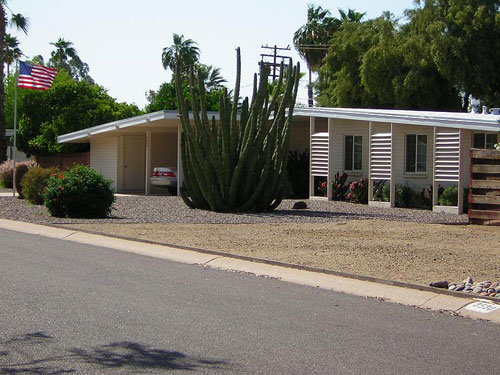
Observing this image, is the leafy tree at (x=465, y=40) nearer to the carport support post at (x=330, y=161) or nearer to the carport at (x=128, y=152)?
the carport support post at (x=330, y=161)

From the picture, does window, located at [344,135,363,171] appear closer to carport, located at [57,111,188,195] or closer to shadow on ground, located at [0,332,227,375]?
carport, located at [57,111,188,195]

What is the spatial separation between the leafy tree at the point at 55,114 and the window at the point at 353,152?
19.5 meters

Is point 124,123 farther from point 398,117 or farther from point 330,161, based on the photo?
point 398,117

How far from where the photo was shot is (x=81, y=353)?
6965mm

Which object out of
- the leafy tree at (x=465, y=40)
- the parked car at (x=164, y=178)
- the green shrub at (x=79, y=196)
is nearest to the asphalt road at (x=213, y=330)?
the green shrub at (x=79, y=196)

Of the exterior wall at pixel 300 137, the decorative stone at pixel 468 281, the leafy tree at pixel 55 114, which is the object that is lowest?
the decorative stone at pixel 468 281

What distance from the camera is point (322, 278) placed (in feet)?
38.0

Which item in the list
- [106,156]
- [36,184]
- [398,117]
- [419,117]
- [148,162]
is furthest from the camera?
[106,156]

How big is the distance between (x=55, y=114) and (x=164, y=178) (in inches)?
595

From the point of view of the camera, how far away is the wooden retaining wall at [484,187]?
19.1 m

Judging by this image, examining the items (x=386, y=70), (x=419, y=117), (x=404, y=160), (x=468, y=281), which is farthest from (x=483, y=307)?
(x=386, y=70)

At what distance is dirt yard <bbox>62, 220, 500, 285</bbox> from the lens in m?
12.1

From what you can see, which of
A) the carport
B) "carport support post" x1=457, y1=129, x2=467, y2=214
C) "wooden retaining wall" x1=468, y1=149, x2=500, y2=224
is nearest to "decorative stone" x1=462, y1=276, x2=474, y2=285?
"wooden retaining wall" x1=468, y1=149, x2=500, y2=224

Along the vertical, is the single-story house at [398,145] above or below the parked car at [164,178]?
above
